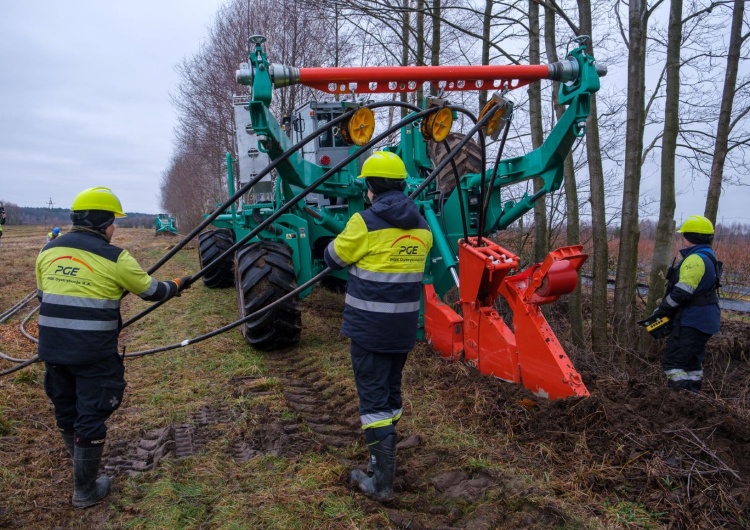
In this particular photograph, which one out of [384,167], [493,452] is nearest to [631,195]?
[493,452]

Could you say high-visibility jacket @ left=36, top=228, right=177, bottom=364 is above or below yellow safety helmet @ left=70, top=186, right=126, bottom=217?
below

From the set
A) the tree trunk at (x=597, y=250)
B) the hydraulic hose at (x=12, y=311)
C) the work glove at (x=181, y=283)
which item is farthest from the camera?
the hydraulic hose at (x=12, y=311)

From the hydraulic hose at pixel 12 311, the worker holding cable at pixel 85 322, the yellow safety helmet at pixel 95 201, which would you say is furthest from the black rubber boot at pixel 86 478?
the hydraulic hose at pixel 12 311

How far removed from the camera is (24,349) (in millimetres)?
6266

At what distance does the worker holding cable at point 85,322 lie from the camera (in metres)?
3.04

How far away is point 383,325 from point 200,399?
7.54ft

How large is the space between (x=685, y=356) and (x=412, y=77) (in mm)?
3701

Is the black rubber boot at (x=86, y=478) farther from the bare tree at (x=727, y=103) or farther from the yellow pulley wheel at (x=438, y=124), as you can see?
the bare tree at (x=727, y=103)

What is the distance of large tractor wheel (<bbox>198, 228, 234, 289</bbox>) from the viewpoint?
32.8ft

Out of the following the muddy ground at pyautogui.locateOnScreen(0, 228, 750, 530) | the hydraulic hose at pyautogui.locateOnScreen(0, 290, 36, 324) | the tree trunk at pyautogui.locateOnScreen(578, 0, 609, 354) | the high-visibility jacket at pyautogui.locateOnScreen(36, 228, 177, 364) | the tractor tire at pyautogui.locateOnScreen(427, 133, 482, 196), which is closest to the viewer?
the muddy ground at pyautogui.locateOnScreen(0, 228, 750, 530)

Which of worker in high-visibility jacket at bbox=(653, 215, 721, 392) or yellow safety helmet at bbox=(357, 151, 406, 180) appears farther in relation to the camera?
worker in high-visibility jacket at bbox=(653, 215, 721, 392)

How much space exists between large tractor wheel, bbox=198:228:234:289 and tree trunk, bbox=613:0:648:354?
264 inches

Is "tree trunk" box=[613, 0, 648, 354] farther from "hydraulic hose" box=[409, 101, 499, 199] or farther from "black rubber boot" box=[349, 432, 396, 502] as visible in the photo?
"black rubber boot" box=[349, 432, 396, 502]

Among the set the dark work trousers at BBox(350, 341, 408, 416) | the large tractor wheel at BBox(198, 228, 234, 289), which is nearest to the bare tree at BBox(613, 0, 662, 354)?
the dark work trousers at BBox(350, 341, 408, 416)
